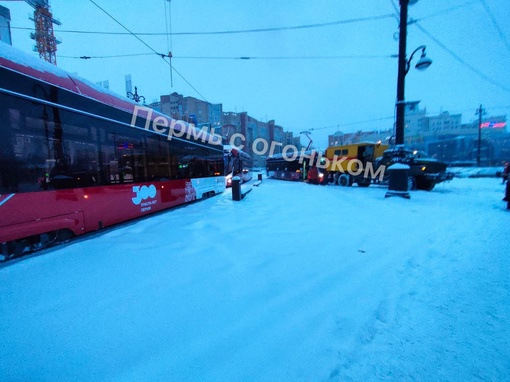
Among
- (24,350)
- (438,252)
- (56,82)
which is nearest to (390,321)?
(438,252)

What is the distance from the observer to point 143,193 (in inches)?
234

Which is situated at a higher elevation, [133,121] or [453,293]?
[133,121]

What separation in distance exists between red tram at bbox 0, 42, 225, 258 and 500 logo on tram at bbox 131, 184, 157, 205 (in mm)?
27

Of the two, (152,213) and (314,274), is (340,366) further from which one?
(152,213)

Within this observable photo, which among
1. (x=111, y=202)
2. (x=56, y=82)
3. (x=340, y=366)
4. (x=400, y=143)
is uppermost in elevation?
(x=56, y=82)

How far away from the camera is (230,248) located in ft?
12.0

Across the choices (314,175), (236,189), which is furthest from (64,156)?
(314,175)

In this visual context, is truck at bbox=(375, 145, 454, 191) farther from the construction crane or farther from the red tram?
the construction crane

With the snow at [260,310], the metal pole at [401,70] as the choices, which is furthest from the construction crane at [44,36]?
the snow at [260,310]

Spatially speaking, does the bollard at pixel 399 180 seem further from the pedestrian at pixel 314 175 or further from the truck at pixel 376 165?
the pedestrian at pixel 314 175

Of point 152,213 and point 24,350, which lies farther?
point 152,213

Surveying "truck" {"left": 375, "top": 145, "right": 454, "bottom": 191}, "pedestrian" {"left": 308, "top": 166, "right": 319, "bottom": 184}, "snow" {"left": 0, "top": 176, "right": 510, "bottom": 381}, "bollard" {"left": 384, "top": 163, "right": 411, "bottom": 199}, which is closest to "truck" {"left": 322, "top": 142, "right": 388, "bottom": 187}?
"pedestrian" {"left": 308, "top": 166, "right": 319, "bottom": 184}

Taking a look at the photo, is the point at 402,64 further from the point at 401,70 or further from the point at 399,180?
the point at 399,180

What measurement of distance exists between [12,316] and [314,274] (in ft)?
10.3
